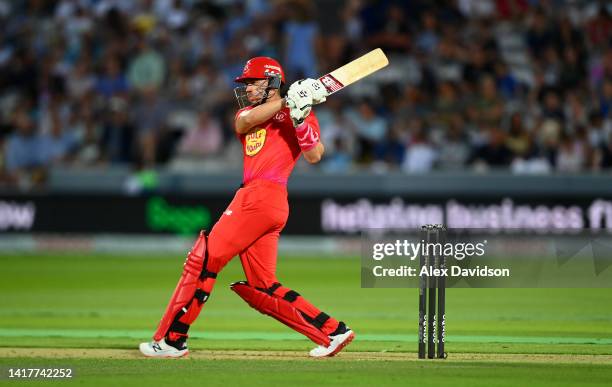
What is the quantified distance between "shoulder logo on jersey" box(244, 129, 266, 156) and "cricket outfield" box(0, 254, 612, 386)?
1.46m

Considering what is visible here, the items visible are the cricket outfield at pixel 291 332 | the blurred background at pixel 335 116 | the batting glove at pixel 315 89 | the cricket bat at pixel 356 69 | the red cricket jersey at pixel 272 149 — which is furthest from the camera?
the blurred background at pixel 335 116

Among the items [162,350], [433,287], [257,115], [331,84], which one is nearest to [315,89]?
[331,84]

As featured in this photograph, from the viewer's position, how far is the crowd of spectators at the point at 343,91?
1844 cm

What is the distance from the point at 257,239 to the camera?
8.15 meters

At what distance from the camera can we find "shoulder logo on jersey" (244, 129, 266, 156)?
8195 millimetres

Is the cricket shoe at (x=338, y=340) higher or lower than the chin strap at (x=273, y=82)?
lower

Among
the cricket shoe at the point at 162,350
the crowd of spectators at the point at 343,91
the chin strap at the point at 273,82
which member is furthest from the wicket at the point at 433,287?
the crowd of spectators at the point at 343,91

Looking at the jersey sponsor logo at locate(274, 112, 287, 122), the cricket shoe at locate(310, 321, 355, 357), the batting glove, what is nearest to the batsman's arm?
the jersey sponsor logo at locate(274, 112, 287, 122)

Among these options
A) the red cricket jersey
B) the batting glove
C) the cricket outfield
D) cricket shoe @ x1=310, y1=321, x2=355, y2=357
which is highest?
the batting glove

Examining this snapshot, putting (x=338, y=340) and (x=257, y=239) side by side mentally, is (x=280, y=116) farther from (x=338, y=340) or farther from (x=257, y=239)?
(x=338, y=340)

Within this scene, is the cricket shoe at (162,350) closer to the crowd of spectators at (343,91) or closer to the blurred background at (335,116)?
the blurred background at (335,116)

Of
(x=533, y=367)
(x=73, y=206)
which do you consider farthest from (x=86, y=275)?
(x=533, y=367)

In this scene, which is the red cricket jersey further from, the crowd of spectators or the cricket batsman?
the crowd of spectators

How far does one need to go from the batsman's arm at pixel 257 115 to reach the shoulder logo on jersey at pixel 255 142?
63 millimetres
